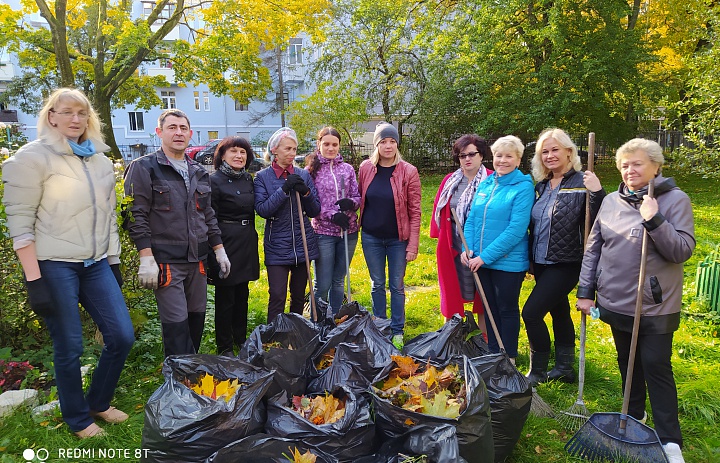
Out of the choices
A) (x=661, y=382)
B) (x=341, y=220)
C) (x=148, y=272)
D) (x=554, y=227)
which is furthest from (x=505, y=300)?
(x=148, y=272)

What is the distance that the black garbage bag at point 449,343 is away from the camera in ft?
9.26

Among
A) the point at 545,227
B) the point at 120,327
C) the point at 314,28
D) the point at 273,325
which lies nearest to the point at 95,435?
the point at 120,327

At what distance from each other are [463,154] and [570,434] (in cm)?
199

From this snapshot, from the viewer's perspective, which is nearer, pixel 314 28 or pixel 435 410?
pixel 435 410

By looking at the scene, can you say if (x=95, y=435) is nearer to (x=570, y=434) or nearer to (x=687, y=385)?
(x=570, y=434)

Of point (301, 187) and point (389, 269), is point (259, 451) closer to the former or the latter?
point (301, 187)

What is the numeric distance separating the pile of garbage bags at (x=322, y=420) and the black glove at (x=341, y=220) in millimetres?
1166

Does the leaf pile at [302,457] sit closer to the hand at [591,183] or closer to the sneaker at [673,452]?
the sneaker at [673,452]

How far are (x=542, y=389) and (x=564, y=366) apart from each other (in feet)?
0.93

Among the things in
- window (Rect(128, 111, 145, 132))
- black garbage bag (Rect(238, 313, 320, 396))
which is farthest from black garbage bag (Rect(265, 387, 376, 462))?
window (Rect(128, 111, 145, 132))

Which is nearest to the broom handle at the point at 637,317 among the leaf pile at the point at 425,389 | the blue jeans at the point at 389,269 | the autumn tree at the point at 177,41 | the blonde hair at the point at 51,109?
the leaf pile at the point at 425,389

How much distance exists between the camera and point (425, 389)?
2.37 m

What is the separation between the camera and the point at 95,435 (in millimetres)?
2672

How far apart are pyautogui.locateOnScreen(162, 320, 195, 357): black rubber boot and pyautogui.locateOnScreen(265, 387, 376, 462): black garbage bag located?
1.06 m
